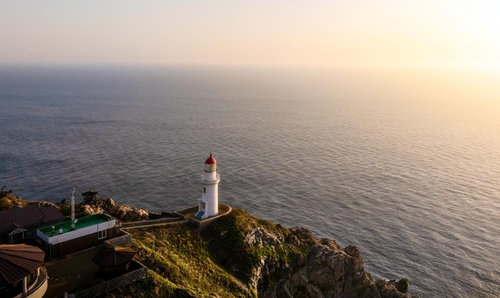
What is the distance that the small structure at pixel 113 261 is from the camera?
109ft

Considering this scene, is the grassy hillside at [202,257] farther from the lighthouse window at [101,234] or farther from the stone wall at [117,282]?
the lighthouse window at [101,234]

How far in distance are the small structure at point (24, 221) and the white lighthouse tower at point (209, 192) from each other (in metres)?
16.2

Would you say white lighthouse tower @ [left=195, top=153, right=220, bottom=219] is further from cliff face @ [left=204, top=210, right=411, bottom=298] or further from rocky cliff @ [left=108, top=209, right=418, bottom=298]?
cliff face @ [left=204, top=210, right=411, bottom=298]

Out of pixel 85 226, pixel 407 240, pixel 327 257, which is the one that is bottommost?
pixel 407 240

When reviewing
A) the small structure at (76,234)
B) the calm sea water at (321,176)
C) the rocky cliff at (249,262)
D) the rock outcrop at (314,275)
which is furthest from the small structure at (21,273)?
the calm sea water at (321,176)

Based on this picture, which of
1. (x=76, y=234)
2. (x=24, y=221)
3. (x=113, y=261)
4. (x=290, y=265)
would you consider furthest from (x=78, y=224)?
(x=290, y=265)

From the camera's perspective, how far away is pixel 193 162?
100 metres

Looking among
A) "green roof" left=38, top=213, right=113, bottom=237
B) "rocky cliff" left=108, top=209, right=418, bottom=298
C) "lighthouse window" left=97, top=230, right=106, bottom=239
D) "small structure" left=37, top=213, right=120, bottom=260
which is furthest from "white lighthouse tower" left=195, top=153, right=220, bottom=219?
"lighthouse window" left=97, top=230, right=106, bottom=239

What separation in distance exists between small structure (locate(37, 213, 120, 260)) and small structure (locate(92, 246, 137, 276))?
5484mm

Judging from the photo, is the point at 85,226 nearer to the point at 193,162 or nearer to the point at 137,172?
the point at 137,172

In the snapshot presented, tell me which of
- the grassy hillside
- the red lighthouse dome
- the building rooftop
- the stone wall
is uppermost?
the red lighthouse dome

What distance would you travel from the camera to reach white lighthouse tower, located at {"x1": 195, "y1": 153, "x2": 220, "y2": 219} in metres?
50.2

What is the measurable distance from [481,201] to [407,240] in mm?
Result: 25265

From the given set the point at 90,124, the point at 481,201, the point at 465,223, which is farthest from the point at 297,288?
the point at 90,124
